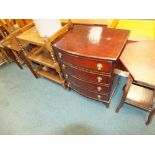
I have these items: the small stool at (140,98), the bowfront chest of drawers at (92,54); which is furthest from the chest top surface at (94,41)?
the small stool at (140,98)

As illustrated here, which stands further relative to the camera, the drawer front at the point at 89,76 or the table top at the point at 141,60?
the drawer front at the point at 89,76

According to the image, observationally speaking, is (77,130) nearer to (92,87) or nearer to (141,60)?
(92,87)

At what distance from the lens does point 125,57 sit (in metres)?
1.10

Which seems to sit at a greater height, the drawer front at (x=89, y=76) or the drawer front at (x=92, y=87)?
the drawer front at (x=89, y=76)

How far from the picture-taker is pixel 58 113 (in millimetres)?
1653

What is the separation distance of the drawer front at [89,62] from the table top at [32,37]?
0.34 meters

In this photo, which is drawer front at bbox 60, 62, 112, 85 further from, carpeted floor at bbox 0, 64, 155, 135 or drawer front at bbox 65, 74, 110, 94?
carpeted floor at bbox 0, 64, 155, 135

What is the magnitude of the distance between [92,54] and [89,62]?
0.08m

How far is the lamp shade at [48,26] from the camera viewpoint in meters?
1.29

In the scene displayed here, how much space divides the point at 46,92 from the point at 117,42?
1179mm

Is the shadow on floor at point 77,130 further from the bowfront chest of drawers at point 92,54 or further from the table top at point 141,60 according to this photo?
the table top at point 141,60

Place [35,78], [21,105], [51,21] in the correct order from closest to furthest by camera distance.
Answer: [51,21] → [21,105] → [35,78]
